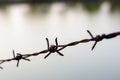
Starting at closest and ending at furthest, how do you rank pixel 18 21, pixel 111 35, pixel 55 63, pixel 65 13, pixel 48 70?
1. pixel 111 35
2. pixel 48 70
3. pixel 55 63
4. pixel 18 21
5. pixel 65 13

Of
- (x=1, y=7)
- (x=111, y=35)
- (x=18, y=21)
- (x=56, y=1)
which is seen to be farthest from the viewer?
(x=56, y=1)

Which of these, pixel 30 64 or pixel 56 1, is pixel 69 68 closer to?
pixel 30 64

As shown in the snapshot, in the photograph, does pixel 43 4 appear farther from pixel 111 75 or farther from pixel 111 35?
pixel 111 35

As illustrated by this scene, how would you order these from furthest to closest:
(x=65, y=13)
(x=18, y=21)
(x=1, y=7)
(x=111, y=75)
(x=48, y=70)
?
1. (x=1, y=7)
2. (x=65, y=13)
3. (x=18, y=21)
4. (x=48, y=70)
5. (x=111, y=75)

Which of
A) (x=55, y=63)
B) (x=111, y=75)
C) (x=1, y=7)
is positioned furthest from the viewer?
(x=1, y=7)

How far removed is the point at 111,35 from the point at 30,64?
555 inches

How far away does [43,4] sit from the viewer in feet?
182

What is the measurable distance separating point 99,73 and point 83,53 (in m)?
2.64

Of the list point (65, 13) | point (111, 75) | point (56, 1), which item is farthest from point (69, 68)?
point (56, 1)

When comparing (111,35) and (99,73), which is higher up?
(111,35)

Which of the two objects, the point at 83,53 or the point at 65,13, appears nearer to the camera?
the point at 83,53

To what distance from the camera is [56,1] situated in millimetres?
55438

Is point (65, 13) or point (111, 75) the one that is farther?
point (65, 13)

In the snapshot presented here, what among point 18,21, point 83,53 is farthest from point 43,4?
point 83,53
